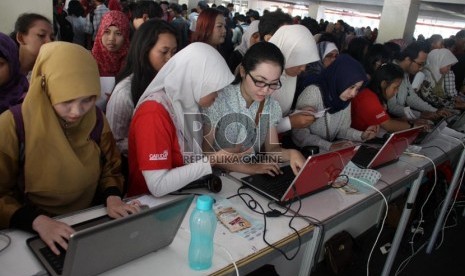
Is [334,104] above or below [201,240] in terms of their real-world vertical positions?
above

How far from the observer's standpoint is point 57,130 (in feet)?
3.75

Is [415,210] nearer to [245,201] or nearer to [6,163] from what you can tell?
[245,201]

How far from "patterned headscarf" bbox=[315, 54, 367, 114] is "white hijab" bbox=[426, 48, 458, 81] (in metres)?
2.68

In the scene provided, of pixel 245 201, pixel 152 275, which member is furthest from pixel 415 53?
pixel 152 275

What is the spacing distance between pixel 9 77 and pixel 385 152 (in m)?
1.92

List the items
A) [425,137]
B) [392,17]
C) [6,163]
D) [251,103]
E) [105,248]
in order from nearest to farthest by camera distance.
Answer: [105,248] → [6,163] → [251,103] → [425,137] → [392,17]

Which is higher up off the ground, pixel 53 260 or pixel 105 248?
pixel 105 248

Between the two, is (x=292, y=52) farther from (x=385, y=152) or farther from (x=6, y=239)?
(x=6, y=239)

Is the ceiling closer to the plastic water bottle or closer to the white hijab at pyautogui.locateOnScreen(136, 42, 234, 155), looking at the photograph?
the white hijab at pyautogui.locateOnScreen(136, 42, 234, 155)

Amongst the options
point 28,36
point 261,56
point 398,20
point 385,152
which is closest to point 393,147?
point 385,152

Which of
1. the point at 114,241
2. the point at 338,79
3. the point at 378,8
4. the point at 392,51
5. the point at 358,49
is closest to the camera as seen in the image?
the point at 114,241

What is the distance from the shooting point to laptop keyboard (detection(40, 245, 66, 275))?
0.90m

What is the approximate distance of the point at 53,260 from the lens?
3.07 feet

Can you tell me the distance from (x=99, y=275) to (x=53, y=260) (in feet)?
0.44
